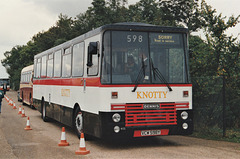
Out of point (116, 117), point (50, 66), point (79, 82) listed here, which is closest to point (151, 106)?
point (116, 117)

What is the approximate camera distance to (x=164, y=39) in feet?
32.5

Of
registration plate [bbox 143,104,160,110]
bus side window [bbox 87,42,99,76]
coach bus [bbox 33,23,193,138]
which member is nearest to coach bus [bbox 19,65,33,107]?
bus side window [bbox 87,42,99,76]

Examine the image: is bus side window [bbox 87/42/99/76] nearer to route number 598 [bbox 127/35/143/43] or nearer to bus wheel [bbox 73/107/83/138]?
route number 598 [bbox 127/35/143/43]

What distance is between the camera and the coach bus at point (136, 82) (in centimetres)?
921

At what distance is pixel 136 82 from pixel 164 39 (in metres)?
1.52

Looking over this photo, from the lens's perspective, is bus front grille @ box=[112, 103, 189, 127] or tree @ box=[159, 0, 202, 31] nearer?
bus front grille @ box=[112, 103, 189, 127]

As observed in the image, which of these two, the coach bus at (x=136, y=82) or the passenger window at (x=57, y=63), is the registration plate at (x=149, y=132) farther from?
the passenger window at (x=57, y=63)

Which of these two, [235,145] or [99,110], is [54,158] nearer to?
[99,110]

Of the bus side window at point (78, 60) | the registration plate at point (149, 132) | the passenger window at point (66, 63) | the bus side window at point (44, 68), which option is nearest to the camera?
the registration plate at point (149, 132)

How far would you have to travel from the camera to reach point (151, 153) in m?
8.85

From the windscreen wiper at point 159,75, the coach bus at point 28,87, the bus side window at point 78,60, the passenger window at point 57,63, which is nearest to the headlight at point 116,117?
the windscreen wiper at point 159,75

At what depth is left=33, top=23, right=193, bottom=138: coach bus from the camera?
9211 mm

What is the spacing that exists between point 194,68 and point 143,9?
51.1 metres

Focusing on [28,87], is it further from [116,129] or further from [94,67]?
[116,129]
